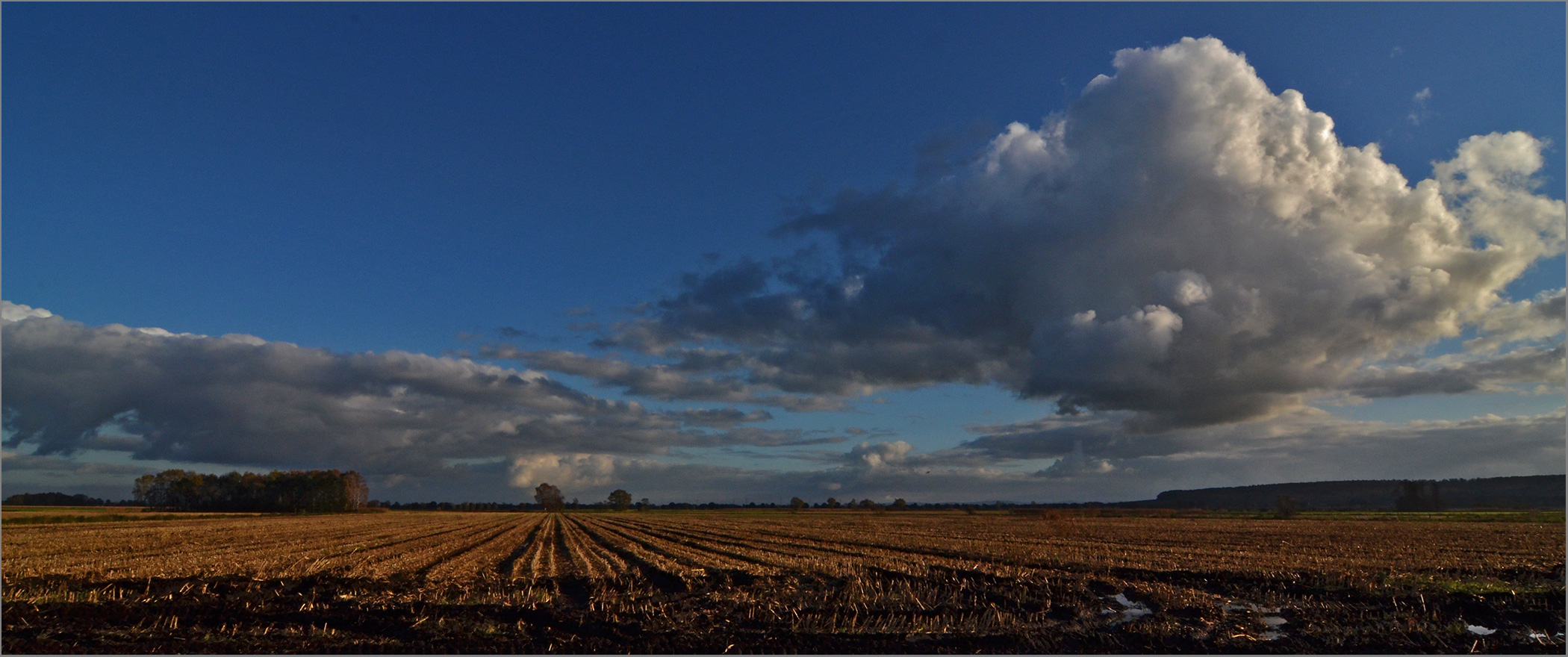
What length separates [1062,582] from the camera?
2425 centimetres

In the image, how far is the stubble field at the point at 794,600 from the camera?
15.5m

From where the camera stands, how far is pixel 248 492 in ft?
572

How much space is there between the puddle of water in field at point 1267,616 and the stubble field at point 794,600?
0.33ft

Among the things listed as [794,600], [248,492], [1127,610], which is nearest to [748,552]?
[794,600]

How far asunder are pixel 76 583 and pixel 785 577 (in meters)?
23.2

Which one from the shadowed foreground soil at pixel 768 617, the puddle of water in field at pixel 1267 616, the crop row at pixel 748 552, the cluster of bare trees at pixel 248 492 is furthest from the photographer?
the cluster of bare trees at pixel 248 492

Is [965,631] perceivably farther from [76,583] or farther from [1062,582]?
[76,583]

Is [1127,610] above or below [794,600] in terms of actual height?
below

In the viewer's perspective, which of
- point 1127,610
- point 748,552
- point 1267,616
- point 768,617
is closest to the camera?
point 768,617

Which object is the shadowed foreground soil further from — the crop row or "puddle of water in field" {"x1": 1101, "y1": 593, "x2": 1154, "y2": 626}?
the crop row

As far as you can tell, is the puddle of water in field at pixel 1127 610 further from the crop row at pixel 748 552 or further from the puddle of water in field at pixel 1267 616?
the crop row at pixel 748 552

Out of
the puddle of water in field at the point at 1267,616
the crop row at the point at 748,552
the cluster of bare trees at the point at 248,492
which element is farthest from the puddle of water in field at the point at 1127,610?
the cluster of bare trees at the point at 248,492

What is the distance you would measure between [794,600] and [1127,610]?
29.9ft

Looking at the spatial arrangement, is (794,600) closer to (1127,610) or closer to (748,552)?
(1127,610)
